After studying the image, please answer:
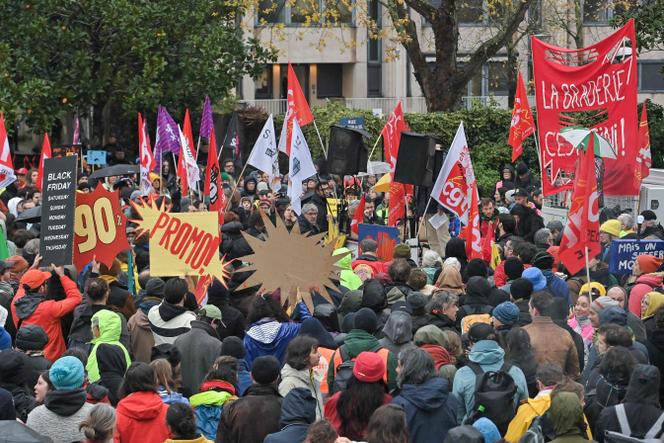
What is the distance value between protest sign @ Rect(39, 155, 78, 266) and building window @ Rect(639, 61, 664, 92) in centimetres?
3560

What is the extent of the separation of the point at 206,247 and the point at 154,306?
1.06 metres

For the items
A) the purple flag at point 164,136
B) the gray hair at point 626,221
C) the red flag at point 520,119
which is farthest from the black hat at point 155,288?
the purple flag at point 164,136

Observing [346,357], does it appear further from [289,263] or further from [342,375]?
[289,263]

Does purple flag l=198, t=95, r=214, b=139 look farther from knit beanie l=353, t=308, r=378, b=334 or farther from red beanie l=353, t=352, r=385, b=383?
red beanie l=353, t=352, r=385, b=383

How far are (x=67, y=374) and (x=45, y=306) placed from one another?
2.80 metres

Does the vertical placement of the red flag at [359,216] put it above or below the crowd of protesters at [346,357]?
below

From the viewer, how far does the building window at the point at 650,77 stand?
1724 inches

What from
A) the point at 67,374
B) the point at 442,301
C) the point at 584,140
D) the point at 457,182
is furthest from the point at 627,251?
the point at 67,374

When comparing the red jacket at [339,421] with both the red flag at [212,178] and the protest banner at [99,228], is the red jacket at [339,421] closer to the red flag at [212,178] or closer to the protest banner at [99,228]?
the protest banner at [99,228]

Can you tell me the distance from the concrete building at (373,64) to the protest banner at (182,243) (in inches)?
1180

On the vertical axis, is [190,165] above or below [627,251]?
above

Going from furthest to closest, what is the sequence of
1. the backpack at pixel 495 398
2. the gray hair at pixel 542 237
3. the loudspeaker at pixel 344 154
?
1. the loudspeaker at pixel 344 154
2. the gray hair at pixel 542 237
3. the backpack at pixel 495 398

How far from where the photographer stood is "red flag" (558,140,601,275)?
11.0 m

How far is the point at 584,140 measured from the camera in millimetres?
14875
